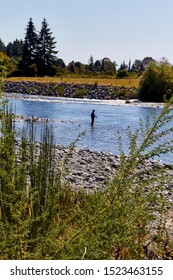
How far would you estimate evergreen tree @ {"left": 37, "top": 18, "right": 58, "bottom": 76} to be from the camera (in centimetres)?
7000

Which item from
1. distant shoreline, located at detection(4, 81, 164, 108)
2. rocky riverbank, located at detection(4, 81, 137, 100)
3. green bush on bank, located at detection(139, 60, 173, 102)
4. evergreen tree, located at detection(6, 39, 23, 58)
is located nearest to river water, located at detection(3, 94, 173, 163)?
green bush on bank, located at detection(139, 60, 173, 102)

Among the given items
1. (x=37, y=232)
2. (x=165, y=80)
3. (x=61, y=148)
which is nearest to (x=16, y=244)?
(x=37, y=232)

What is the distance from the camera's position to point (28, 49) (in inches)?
2736

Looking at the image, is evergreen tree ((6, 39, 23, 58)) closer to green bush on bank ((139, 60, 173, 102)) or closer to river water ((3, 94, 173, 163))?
green bush on bank ((139, 60, 173, 102))

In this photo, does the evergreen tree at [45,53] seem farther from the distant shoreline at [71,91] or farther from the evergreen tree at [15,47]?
the evergreen tree at [15,47]

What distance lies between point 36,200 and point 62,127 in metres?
22.6

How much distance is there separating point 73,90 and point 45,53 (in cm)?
1553

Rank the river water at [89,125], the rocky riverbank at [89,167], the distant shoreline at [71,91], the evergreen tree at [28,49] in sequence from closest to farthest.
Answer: the rocky riverbank at [89,167], the river water at [89,125], the distant shoreline at [71,91], the evergreen tree at [28,49]

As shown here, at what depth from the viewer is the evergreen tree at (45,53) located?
70000mm

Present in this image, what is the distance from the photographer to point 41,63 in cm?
7138

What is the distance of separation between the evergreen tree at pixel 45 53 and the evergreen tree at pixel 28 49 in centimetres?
79

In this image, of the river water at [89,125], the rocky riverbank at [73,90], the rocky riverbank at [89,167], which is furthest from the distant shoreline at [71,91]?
the rocky riverbank at [89,167]

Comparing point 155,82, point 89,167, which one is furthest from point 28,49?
point 89,167

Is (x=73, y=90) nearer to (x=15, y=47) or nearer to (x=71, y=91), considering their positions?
(x=71, y=91)
